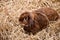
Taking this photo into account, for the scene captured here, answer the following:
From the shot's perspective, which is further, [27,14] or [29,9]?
[29,9]

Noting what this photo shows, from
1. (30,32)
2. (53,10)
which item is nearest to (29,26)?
(30,32)

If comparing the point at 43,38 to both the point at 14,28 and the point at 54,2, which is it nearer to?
the point at 14,28

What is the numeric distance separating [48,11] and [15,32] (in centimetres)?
38

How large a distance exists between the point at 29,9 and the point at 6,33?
0.40 m

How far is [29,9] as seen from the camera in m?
2.13

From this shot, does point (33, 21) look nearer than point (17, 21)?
Yes

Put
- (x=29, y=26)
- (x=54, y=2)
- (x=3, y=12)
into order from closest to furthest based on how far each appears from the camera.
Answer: (x=29, y=26) → (x=3, y=12) → (x=54, y=2)

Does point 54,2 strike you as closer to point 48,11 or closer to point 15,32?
point 48,11

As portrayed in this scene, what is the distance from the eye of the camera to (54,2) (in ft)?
7.46

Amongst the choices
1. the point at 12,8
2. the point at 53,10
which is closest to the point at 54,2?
the point at 53,10

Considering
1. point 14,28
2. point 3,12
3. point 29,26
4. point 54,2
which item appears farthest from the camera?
point 54,2

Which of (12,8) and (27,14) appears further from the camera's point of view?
(12,8)

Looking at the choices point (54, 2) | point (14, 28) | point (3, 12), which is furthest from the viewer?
point (54, 2)

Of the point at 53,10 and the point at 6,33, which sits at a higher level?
the point at 53,10
